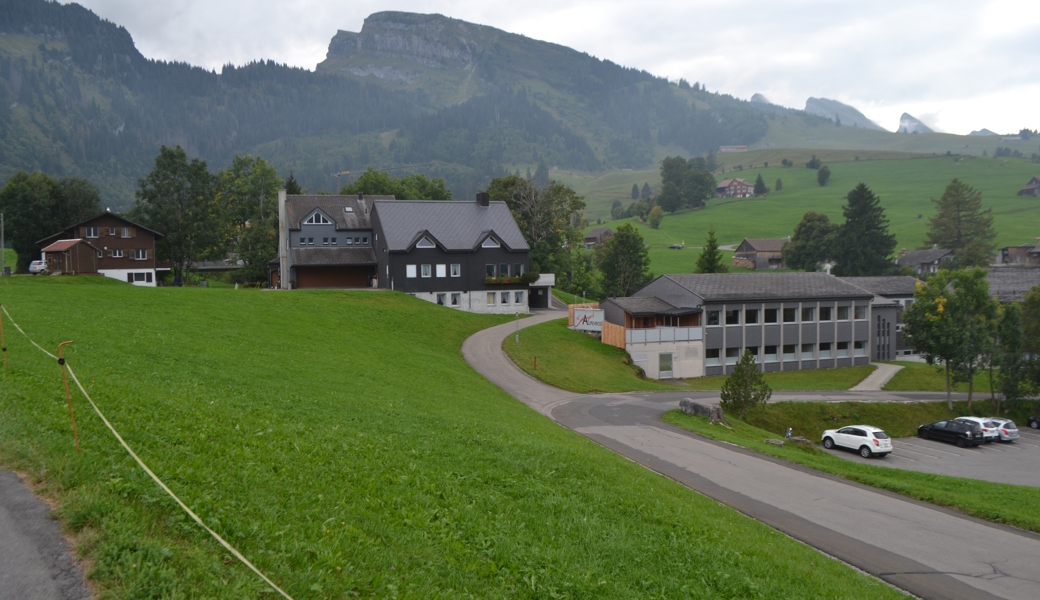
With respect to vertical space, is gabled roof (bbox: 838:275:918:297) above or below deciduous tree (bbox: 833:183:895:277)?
below

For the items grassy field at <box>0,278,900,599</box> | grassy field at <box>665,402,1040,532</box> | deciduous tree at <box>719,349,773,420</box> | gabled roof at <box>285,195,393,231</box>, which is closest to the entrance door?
grassy field at <box>665,402,1040,532</box>

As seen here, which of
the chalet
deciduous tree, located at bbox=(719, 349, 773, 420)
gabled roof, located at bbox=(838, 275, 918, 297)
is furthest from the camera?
gabled roof, located at bbox=(838, 275, 918, 297)

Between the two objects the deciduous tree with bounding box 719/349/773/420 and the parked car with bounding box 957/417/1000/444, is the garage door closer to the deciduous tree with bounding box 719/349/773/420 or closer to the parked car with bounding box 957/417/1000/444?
the deciduous tree with bounding box 719/349/773/420

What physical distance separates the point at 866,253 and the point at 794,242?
54.4 feet

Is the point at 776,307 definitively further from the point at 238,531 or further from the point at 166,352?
the point at 238,531

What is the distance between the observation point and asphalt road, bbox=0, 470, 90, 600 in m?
6.52

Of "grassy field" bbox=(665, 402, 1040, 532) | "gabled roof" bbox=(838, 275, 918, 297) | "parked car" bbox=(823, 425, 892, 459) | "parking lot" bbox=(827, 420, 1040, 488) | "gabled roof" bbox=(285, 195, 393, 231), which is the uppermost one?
"gabled roof" bbox=(285, 195, 393, 231)

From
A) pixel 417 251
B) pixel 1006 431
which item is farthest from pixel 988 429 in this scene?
pixel 417 251

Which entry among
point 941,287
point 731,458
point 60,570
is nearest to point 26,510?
point 60,570

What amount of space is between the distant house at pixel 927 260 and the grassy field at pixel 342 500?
399 ft

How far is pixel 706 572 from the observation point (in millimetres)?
10305

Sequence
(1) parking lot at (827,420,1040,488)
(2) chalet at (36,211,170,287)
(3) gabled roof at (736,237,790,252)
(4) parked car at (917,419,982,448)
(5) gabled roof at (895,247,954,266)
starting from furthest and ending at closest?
(3) gabled roof at (736,237,790,252) < (5) gabled roof at (895,247,954,266) < (2) chalet at (36,211,170,287) < (4) parked car at (917,419,982,448) < (1) parking lot at (827,420,1040,488)

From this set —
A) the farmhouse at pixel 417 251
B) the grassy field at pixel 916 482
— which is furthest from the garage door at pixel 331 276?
the grassy field at pixel 916 482

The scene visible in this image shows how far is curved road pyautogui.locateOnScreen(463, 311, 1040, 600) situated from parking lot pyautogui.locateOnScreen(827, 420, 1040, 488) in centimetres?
1313
